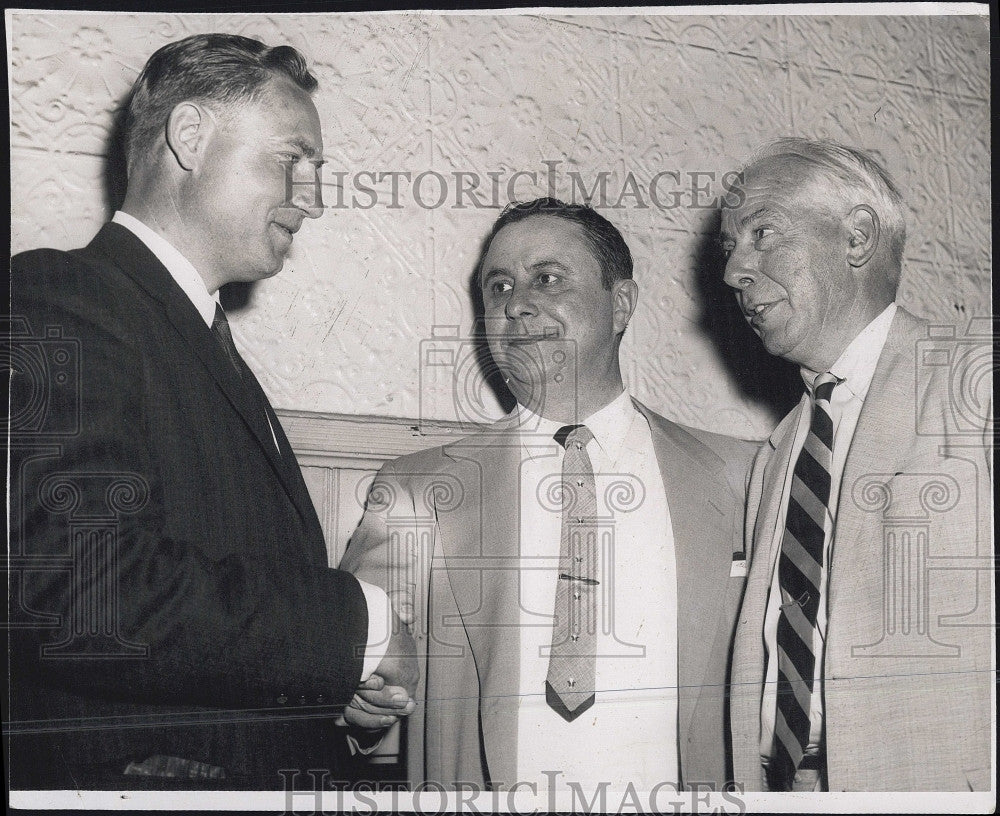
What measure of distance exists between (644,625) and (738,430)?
38 cm

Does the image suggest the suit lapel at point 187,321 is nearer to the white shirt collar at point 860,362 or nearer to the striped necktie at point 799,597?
the striped necktie at point 799,597

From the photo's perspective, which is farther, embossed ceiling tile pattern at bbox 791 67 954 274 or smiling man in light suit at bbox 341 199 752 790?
embossed ceiling tile pattern at bbox 791 67 954 274

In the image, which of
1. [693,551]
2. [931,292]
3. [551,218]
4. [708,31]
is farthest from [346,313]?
[931,292]

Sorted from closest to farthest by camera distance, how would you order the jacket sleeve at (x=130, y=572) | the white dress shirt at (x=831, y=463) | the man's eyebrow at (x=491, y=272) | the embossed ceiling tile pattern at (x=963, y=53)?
the jacket sleeve at (x=130, y=572), the white dress shirt at (x=831, y=463), the man's eyebrow at (x=491, y=272), the embossed ceiling tile pattern at (x=963, y=53)

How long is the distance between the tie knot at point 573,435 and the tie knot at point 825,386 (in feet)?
1.28

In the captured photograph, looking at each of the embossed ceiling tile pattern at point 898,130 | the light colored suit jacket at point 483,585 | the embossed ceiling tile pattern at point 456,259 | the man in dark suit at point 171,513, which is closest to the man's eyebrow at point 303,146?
the man in dark suit at point 171,513

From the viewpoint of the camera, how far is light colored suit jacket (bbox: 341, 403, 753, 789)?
1979 mm

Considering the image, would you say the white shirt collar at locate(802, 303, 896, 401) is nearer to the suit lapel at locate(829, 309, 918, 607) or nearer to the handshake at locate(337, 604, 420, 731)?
the suit lapel at locate(829, 309, 918, 607)

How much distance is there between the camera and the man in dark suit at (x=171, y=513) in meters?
1.88

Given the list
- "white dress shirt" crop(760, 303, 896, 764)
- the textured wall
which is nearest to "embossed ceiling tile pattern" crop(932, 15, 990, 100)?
the textured wall

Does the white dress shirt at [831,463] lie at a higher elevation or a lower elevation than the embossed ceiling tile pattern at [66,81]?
lower

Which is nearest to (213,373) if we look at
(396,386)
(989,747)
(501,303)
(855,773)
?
(396,386)

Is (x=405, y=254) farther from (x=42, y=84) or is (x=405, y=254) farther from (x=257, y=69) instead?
(x=42, y=84)

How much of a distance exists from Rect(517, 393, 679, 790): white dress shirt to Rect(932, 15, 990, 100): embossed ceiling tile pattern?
35.1 inches
